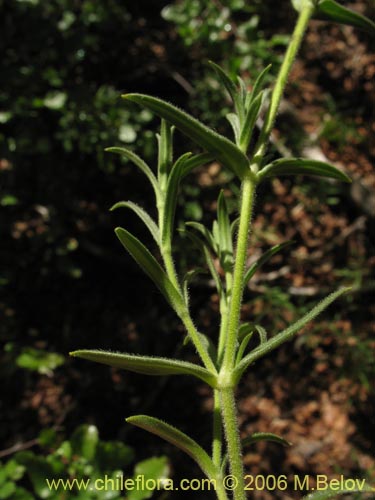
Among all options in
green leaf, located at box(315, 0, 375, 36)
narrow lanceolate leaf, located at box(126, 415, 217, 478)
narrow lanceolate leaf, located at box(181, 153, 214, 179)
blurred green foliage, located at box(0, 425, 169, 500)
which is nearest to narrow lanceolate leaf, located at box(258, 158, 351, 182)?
narrow lanceolate leaf, located at box(181, 153, 214, 179)

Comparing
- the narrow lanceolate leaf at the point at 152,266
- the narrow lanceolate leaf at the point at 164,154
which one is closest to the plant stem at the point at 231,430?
the narrow lanceolate leaf at the point at 152,266

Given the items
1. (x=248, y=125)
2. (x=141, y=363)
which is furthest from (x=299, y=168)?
(x=141, y=363)

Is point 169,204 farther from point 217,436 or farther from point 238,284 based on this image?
point 217,436

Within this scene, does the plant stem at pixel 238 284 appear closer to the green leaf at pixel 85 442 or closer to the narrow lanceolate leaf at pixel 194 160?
the narrow lanceolate leaf at pixel 194 160

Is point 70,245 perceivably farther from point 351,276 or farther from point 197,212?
point 351,276

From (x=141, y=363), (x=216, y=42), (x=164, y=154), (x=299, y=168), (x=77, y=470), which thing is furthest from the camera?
(x=216, y=42)

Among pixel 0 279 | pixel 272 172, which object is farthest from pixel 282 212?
pixel 272 172
